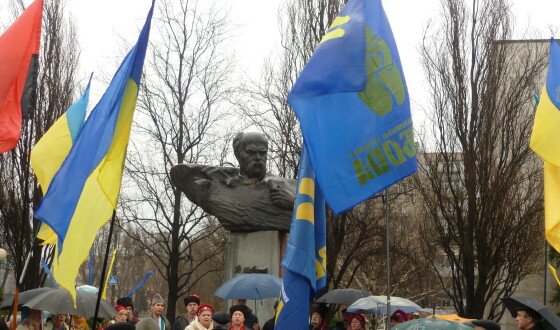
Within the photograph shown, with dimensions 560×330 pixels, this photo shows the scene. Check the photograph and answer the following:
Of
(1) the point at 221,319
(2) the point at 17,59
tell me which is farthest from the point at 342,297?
(2) the point at 17,59

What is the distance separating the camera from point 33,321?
8.62 meters

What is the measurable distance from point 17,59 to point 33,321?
2695mm

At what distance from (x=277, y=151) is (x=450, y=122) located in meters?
4.78

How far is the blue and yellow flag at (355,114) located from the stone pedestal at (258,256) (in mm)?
5230

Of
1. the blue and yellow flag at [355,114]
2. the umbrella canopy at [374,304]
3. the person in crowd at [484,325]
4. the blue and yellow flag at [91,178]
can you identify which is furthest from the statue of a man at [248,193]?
the blue and yellow flag at [355,114]

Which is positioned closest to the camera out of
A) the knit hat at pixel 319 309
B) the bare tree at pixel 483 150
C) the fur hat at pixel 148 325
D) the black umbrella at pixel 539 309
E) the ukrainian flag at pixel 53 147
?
the black umbrella at pixel 539 309

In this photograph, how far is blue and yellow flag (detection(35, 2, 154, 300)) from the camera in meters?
6.84

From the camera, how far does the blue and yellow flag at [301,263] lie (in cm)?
713

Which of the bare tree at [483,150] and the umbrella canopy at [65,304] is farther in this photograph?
the bare tree at [483,150]

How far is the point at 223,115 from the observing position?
78.5 feet

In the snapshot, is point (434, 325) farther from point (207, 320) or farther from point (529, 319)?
point (207, 320)

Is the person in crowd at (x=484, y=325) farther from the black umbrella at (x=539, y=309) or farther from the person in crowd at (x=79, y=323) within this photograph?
the person in crowd at (x=79, y=323)

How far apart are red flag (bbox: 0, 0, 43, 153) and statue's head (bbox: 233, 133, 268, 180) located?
3334mm

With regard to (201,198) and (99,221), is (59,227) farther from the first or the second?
(201,198)
